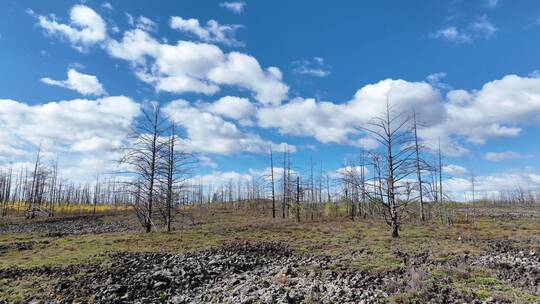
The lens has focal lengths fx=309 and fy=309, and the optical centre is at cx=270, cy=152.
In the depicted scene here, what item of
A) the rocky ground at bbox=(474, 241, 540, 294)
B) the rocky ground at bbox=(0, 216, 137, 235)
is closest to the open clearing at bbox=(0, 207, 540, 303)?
the rocky ground at bbox=(474, 241, 540, 294)

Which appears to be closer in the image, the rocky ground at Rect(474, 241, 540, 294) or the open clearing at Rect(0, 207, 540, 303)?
the open clearing at Rect(0, 207, 540, 303)

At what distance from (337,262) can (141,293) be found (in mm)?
7344

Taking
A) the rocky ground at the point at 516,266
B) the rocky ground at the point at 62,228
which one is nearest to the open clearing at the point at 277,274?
the rocky ground at the point at 516,266

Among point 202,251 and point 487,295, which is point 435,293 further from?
point 202,251

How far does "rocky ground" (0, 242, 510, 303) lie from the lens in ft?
27.3

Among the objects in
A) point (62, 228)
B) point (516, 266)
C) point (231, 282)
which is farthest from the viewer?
point (62, 228)

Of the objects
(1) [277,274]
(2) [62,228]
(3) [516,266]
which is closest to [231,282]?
(1) [277,274]

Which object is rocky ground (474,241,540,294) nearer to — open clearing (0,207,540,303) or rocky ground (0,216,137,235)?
open clearing (0,207,540,303)

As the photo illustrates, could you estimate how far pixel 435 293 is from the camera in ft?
25.9

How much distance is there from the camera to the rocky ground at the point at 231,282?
27.3 ft

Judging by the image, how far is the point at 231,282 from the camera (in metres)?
10.6

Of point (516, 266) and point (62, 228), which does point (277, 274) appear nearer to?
point (516, 266)

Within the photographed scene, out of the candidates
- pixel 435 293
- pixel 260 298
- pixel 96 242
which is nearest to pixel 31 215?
pixel 96 242

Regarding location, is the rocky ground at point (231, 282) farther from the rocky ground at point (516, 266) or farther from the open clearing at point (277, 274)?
the rocky ground at point (516, 266)
